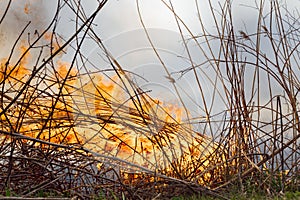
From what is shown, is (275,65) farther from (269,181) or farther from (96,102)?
(96,102)

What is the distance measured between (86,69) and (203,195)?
0.81 meters

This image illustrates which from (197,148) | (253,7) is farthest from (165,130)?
(253,7)

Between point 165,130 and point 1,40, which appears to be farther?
point 165,130

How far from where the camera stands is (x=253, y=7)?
90.1 inches

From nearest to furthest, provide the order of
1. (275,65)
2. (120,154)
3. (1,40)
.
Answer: (1,40)
(275,65)
(120,154)

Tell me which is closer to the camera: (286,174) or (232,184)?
(232,184)

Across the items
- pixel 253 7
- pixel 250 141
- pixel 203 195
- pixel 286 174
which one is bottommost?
pixel 203 195

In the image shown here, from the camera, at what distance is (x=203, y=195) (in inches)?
61.2

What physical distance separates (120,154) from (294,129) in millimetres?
1011

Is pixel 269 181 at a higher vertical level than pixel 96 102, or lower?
lower

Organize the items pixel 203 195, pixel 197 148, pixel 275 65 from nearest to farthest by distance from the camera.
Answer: pixel 203 195 < pixel 275 65 < pixel 197 148

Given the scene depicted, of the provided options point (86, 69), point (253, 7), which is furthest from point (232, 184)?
point (253, 7)

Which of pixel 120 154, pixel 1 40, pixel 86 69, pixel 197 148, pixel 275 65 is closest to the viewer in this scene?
pixel 1 40

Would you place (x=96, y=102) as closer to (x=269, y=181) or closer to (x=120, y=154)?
(x=120, y=154)
